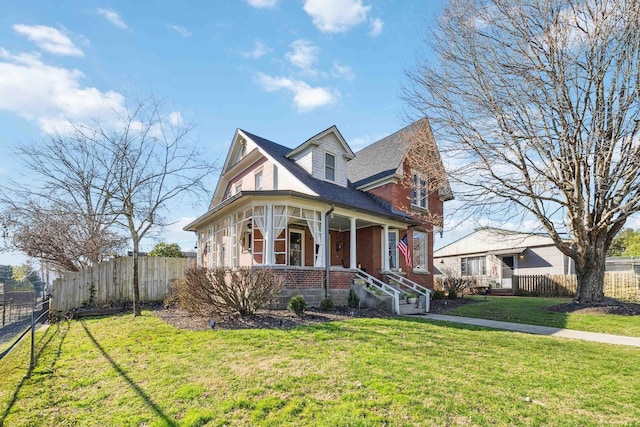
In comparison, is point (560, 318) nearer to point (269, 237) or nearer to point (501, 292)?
point (269, 237)

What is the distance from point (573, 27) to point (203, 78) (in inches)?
454

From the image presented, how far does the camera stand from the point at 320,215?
12953 millimetres

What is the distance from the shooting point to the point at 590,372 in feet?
17.6

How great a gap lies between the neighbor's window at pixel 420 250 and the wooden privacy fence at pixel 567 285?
8.27 m

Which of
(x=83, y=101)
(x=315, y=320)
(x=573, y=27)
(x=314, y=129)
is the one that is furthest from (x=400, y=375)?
(x=83, y=101)

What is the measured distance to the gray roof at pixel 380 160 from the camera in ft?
56.1

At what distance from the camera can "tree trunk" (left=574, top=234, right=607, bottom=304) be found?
12484 mm

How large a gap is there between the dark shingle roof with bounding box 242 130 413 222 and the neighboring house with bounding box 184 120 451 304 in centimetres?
7

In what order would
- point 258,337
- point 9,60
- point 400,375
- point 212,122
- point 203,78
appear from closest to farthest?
1. point 400,375
2. point 258,337
3. point 9,60
4. point 203,78
5. point 212,122

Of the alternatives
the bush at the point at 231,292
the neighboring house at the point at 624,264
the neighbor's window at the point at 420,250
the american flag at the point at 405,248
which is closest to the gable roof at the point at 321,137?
the american flag at the point at 405,248

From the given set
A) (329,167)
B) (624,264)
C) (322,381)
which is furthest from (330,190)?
(624,264)

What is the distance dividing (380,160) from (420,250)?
506 cm

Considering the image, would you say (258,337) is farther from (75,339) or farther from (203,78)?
(203,78)

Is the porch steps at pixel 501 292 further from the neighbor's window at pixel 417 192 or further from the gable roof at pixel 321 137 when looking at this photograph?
the gable roof at pixel 321 137
